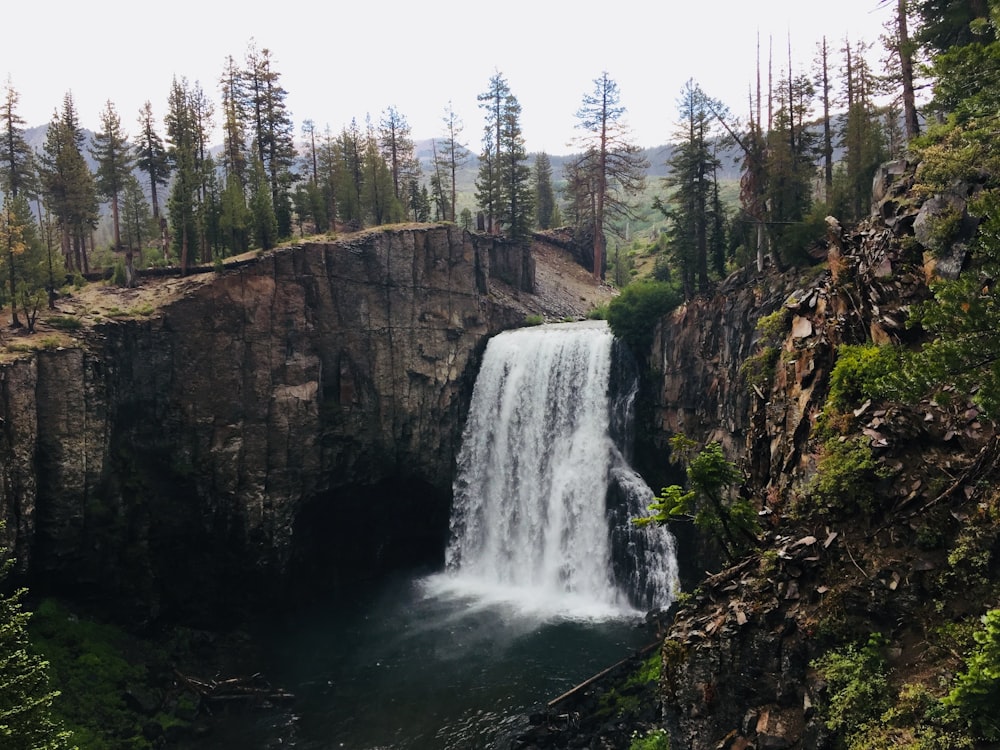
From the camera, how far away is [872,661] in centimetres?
1148

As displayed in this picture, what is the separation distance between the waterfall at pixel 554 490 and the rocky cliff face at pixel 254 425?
8.82 ft

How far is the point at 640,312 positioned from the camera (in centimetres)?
3728

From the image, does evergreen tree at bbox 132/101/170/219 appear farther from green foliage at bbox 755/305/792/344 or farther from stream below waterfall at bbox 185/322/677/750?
green foliage at bbox 755/305/792/344

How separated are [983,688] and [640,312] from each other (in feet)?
97.1

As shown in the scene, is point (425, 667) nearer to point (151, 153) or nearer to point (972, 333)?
point (972, 333)

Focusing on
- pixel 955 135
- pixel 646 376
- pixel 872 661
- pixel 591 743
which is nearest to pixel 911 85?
pixel 955 135

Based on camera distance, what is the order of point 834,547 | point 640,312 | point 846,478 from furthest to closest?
point 640,312 < point 846,478 < point 834,547

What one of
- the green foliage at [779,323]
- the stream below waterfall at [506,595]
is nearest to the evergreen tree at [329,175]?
the stream below waterfall at [506,595]

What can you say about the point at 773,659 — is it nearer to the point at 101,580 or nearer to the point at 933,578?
the point at 933,578

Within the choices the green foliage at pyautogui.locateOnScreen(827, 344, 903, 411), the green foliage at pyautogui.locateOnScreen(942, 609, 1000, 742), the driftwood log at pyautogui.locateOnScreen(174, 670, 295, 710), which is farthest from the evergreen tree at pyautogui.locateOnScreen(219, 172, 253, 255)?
the green foliage at pyautogui.locateOnScreen(942, 609, 1000, 742)

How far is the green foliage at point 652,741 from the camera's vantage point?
695 inches

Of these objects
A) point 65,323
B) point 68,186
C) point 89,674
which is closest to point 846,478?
point 89,674

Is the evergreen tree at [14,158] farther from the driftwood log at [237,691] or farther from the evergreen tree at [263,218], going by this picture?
the driftwood log at [237,691]

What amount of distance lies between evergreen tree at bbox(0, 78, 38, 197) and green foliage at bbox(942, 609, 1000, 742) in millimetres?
57065
